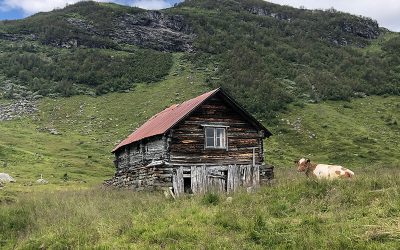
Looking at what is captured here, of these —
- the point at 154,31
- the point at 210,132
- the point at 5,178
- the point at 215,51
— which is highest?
the point at 154,31

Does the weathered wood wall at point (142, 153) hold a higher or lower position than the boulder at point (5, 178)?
higher

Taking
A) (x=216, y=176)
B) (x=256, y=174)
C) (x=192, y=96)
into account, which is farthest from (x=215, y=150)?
(x=192, y=96)

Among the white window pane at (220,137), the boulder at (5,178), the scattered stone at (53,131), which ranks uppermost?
the white window pane at (220,137)

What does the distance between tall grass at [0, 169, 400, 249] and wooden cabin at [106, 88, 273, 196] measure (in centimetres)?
1017

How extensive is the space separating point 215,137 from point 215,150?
884 millimetres

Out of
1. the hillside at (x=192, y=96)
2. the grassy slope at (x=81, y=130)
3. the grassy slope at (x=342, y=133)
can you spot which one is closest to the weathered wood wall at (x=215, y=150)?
the hillside at (x=192, y=96)

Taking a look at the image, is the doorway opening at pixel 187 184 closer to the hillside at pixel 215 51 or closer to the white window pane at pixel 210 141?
the white window pane at pixel 210 141

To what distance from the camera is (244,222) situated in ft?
41.4

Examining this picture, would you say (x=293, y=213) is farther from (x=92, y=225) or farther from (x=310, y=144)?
(x=310, y=144)

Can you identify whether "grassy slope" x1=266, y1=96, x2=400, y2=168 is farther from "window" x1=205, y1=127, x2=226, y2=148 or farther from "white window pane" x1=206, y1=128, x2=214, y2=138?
"white window pane" x1=206, y1=128, x2=214, y2=138

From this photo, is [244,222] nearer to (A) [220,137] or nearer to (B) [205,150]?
(B) [205,150]

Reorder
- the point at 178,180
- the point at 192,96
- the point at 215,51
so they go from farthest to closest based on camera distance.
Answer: the point at 215,51, the point at 192,96, the point at 178,180

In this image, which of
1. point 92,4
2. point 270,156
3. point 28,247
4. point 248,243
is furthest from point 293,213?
point 92,4

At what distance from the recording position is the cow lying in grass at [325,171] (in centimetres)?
1869
